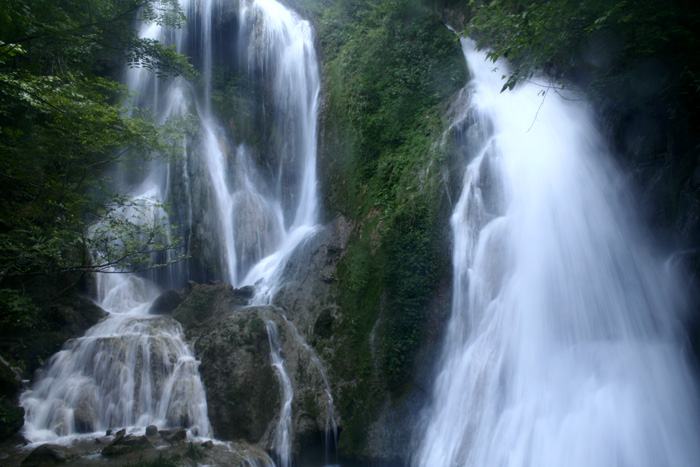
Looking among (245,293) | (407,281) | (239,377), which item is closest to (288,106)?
(245,293)

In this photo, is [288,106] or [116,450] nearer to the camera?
[116,450]

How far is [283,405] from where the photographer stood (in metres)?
9.68

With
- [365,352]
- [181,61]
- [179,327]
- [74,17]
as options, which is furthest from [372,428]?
[74,17]

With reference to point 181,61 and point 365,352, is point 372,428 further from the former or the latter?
point 181,61

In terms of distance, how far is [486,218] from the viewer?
9.42 m

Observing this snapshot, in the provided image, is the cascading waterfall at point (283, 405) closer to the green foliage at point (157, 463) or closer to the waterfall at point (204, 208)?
the waterfall at point (204, 208)

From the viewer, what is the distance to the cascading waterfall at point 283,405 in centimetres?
895

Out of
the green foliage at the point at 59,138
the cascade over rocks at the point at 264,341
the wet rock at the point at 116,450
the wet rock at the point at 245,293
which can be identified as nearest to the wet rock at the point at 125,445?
the wet rock at the point at 116,450

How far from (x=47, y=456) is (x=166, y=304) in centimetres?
548

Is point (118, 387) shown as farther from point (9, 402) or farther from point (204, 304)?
point (204, 304)

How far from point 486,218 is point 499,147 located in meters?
1.88

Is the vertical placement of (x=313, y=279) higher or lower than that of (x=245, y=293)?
higher

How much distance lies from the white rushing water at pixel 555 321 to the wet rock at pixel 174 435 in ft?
16.5

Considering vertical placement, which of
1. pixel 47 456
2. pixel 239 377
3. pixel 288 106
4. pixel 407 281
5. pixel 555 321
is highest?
pixel 288 106
